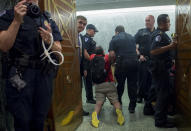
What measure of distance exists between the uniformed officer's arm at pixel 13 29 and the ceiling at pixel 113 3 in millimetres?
4503

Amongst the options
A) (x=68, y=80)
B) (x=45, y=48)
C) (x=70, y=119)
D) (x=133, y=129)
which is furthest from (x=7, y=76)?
(x=133, y=129)

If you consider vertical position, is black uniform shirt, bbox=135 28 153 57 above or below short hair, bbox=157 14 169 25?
below

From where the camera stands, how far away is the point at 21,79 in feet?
3.87

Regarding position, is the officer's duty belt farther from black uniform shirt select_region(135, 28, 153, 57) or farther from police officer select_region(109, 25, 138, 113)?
black uniform shirt select_region(135, 28, 153, 57)

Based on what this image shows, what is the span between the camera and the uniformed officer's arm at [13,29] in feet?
3.57

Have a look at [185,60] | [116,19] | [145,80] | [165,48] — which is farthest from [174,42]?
[116,19]

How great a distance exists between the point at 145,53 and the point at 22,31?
2933 millimetres

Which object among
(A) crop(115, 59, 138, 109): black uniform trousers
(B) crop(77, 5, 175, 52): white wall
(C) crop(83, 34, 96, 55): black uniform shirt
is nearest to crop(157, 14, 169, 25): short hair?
(A) crop(115, 59, 138, 109): black uniform trousers

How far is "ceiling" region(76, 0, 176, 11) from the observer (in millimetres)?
5421

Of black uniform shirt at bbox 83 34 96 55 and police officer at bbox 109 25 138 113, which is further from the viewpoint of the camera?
black uniform shirt at bbox 83 34 96 55

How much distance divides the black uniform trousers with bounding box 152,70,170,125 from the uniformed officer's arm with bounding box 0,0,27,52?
1.97m

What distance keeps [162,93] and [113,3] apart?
3.92 meters

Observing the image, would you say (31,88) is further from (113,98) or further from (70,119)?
(113,98)

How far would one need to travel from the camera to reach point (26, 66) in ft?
3.95
